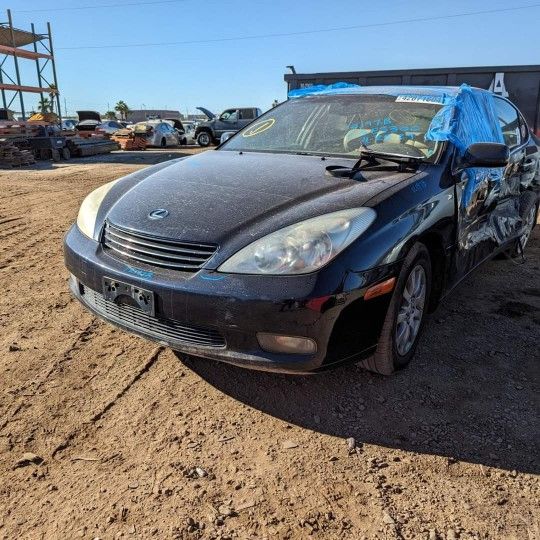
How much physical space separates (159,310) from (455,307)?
8.31 feet

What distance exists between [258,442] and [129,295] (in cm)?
93

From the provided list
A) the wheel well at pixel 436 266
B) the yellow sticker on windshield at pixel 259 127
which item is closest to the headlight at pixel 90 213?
the yellow sticker on windshield at pixel 259 127

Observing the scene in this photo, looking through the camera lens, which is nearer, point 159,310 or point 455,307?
point 159,310

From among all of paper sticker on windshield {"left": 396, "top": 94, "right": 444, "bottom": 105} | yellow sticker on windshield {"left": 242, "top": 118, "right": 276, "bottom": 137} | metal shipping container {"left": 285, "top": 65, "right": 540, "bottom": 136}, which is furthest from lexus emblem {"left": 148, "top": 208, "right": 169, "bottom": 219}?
metal shipping container {"left": 285, "top": 65, "right": 540, "bottom": 136}

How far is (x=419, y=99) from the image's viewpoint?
3.59 m

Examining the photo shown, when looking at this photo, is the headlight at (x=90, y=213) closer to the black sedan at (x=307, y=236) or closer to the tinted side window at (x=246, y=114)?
the black sedan at (x=307, y=236)

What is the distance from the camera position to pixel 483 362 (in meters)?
3.13

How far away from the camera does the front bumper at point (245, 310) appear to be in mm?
2213

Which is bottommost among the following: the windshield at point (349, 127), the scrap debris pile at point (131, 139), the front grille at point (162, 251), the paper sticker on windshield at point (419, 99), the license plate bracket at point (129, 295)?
the scrap debris pile at point (131, 139)

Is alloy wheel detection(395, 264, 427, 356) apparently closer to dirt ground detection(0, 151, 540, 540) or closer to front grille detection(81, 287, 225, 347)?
dirt ground detection(0, 151, 540, 540)

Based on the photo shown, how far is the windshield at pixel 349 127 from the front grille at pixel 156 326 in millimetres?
1637

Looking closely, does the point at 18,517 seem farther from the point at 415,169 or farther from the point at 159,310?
the point at 415,169

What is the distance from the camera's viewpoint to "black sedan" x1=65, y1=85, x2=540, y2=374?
7.46 ft

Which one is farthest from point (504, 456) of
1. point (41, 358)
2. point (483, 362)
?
point (41, 358)
